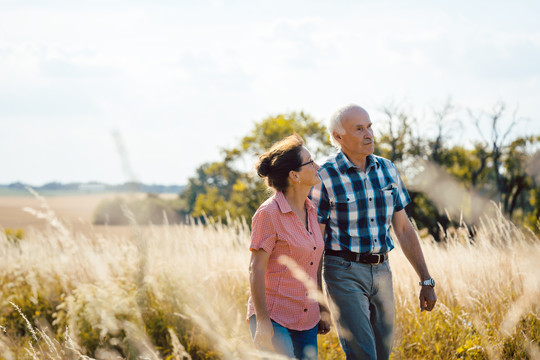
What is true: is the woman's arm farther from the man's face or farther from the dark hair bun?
the man's face

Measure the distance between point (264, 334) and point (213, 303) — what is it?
242 cm

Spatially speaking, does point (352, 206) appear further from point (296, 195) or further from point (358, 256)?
point (296, 195)

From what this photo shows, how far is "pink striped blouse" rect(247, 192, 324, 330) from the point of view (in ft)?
8.69

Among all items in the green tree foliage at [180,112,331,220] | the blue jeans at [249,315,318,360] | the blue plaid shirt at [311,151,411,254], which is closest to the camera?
the blue jeans at [249,315,318,360]

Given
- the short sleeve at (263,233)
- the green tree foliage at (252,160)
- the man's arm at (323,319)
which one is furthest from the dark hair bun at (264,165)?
the green tree foliage at (252,160)

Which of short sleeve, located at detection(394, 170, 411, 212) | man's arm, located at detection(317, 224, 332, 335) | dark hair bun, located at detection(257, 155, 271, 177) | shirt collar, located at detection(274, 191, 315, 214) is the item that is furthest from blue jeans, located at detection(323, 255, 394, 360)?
dark hair bun, located at detection(257, 155, 271, 177)

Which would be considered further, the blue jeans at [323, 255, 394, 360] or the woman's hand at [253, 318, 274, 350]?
the blue jeans at [323, 255, 394, 360]

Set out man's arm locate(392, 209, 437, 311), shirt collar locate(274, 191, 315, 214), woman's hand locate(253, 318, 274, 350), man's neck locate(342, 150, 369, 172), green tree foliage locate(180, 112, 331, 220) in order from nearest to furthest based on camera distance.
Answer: woman's hand locate(253, 318, 274, 350)
shirt collar locate(274, 191, 315, 214)
man's neck locate(342, 150, 369, 172)
man's arm locate(392, 209, 437, 311)
green tree foliage locate(180, 112, 331, 220)

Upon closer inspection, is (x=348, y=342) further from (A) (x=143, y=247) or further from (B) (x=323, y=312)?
(A) (x=143, y=247)

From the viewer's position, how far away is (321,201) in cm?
315

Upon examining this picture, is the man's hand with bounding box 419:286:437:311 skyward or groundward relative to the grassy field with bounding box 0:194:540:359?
skyward

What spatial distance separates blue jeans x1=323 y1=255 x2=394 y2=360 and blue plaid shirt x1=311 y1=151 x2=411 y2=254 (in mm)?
129

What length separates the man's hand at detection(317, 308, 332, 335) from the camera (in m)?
2.90

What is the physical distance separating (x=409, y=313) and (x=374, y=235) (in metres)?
1.69
